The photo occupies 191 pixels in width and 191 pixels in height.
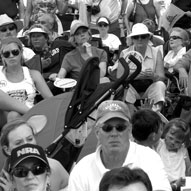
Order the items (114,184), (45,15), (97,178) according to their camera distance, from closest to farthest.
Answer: (114,184), (97,178), (45,15)

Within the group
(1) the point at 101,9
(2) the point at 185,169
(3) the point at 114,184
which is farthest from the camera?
(1) the point at 101,9

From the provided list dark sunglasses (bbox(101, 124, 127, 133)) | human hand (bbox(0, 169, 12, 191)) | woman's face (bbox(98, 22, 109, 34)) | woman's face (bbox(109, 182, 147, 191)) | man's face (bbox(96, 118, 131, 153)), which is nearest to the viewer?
woman's face (bbox(109, 182, 147, 191))

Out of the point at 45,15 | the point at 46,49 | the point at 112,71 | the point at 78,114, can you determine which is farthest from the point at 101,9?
the point at 78,114

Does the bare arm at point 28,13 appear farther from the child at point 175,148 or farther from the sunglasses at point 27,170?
the sunglasses at point 27,170

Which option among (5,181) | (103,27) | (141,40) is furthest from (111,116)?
(103,27)

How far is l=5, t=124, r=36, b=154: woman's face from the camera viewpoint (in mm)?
6410

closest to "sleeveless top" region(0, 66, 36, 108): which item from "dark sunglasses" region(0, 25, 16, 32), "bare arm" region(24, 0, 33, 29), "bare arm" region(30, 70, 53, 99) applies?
"bare arm" region(30, 70, 53, 99)

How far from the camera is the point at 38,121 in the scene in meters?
7.77

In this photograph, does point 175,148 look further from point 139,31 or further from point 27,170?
point 139,31

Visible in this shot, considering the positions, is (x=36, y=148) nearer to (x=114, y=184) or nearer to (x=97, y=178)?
(x=97, y=178)

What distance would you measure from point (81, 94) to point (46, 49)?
14.5ft

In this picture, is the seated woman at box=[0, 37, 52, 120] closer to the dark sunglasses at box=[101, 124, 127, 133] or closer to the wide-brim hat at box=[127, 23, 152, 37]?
the wide-brim hat at box=[127, 23, 152, 37]

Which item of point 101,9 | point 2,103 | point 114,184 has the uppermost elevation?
point 114,184

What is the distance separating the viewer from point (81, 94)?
7.46m
